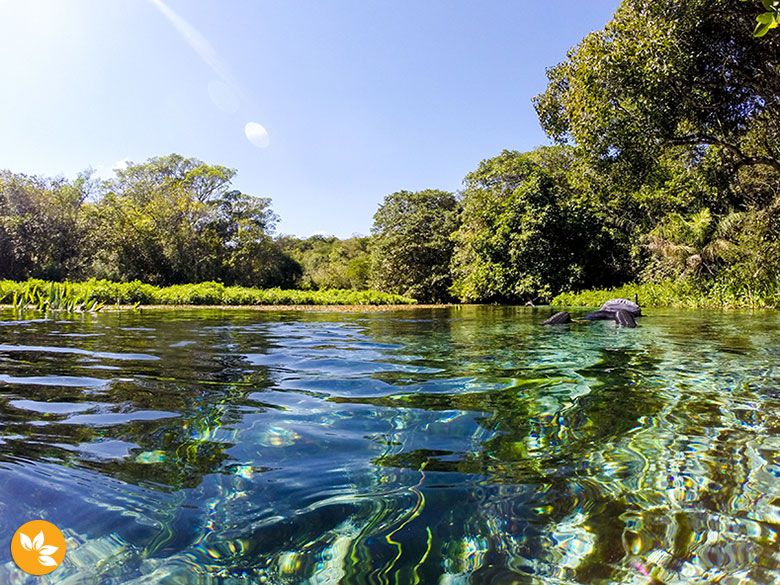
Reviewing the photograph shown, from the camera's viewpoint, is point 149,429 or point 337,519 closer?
point 337,519

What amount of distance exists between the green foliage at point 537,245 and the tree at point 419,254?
16.8ft

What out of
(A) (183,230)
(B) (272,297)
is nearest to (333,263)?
(A) (183,230)

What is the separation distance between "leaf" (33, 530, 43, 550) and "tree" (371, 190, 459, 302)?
92.4 feet

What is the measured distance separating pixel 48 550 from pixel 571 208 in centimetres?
2356

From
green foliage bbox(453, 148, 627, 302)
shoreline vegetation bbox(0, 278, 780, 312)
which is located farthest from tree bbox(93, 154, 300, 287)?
green foliage bbox(453, 148, 627, 302)

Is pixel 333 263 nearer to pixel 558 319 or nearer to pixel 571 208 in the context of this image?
pixel 571 208

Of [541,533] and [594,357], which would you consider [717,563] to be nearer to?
[541,533]

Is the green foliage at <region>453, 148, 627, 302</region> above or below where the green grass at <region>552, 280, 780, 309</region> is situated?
above

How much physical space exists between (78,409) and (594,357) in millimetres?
3984

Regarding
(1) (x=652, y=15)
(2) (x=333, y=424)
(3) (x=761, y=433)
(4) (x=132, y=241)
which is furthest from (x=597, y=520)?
(4) (x=132, y=241)

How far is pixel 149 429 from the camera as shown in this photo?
197 cm

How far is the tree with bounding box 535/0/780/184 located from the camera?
8.21 metres

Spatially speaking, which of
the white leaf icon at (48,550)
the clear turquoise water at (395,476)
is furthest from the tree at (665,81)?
the white leaf icon at (48,550)

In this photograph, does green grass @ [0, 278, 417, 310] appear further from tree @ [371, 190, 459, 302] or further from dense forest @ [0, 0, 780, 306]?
tree @ [371, 190, 459, 302]
